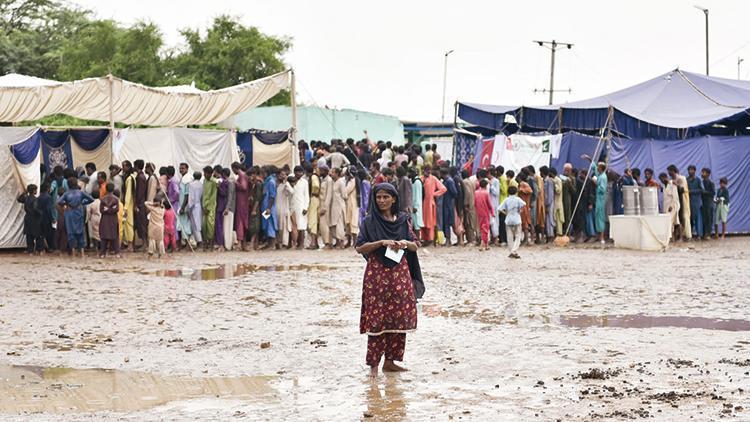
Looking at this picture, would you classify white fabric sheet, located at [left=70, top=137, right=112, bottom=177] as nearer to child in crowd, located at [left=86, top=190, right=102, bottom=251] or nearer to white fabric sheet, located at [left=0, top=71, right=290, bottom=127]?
white fabric sheet, located at [left=0, top=71, right=290, bottom=127]

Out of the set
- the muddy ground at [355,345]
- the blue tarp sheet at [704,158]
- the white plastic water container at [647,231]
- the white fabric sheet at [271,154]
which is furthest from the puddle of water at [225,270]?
the blue tarp sheet at [704,158]

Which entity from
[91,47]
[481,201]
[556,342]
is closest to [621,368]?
[556,342]

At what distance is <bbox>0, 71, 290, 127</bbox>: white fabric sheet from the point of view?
19.6 meters

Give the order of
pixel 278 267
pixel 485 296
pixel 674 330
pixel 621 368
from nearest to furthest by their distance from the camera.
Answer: pixel 621 368
pixel 674 330
pixel 485 296
pixel 278 267

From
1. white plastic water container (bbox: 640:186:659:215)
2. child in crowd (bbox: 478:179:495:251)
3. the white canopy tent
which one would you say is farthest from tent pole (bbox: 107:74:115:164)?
white plastic water container (bbox: 640:186:659:215)

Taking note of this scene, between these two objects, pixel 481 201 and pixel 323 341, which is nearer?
pixel 323 341

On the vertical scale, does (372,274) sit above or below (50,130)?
below

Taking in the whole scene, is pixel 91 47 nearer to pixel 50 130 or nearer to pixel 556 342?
pixel 50 130

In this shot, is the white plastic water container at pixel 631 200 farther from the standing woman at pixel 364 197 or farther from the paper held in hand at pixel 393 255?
the paper held in hand at pixel 393 255

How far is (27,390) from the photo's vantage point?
7.46 metres

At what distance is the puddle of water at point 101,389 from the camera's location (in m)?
6.96

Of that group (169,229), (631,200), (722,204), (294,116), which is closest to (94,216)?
(169,229)

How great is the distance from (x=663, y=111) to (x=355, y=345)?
55.3 feet

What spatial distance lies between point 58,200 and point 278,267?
423 centimetres
